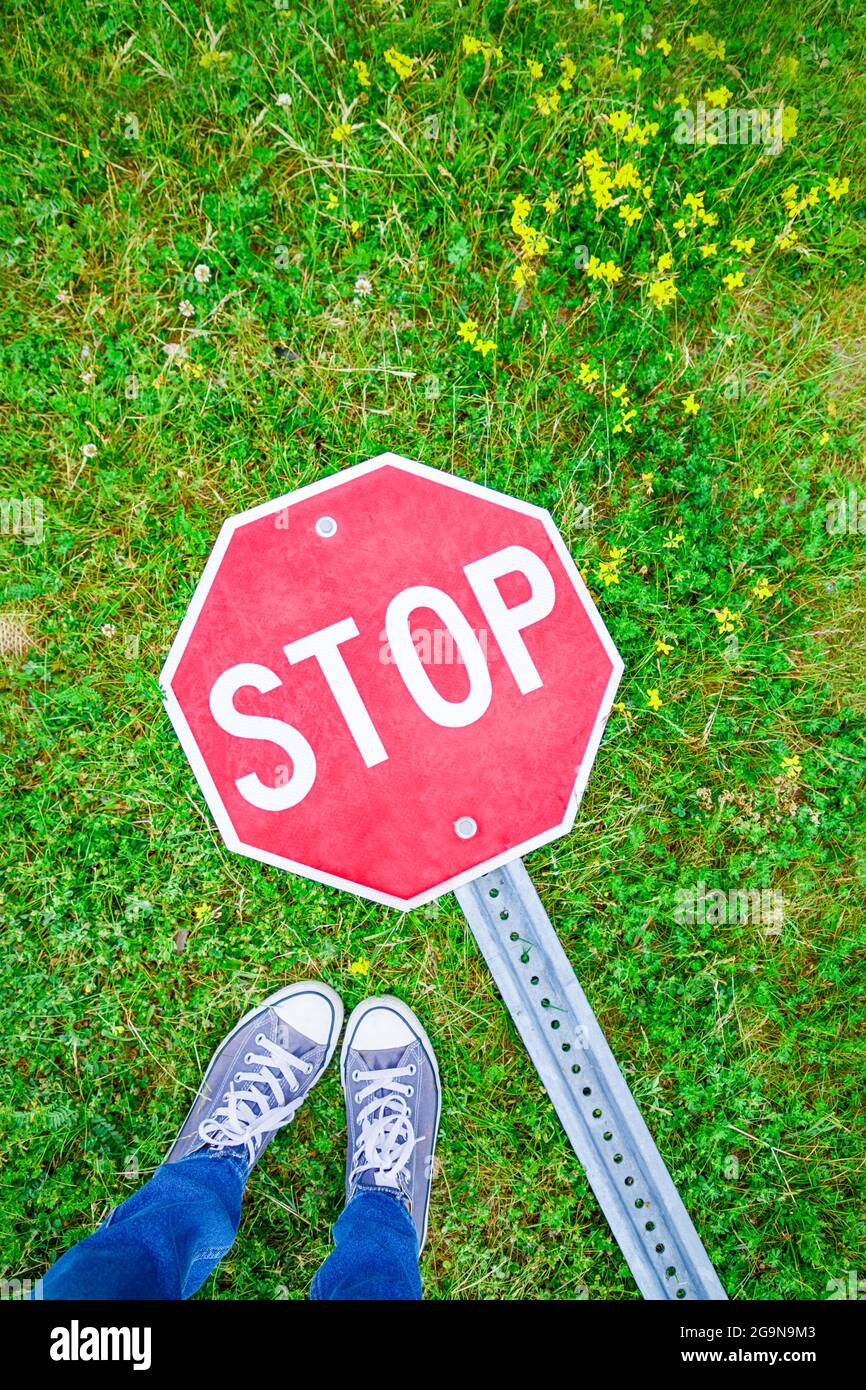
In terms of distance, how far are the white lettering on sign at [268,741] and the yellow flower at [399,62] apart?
8.08 ft

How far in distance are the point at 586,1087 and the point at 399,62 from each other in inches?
165

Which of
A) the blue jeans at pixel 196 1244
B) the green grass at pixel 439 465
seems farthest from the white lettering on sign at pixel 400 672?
the blue jeans at pixel 196 1244

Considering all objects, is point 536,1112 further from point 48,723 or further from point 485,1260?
point 48,723

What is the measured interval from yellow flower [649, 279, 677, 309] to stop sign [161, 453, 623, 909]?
99 cm

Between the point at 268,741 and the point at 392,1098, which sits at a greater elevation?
the point at 268,741

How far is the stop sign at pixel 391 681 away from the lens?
3164 mm

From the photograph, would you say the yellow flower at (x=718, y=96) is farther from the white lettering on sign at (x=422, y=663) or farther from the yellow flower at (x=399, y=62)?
the white lettering on sign at (x=422, y=663)

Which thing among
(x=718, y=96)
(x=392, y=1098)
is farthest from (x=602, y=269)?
(x=392, y=1098)

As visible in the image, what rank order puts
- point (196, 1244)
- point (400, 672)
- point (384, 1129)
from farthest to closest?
point (400, 672) < point (384, 1129) < point (196, 1244)

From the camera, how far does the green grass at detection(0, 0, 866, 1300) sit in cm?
315

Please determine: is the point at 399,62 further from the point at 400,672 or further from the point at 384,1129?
the point at 384,1129

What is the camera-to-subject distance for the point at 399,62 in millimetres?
3117
